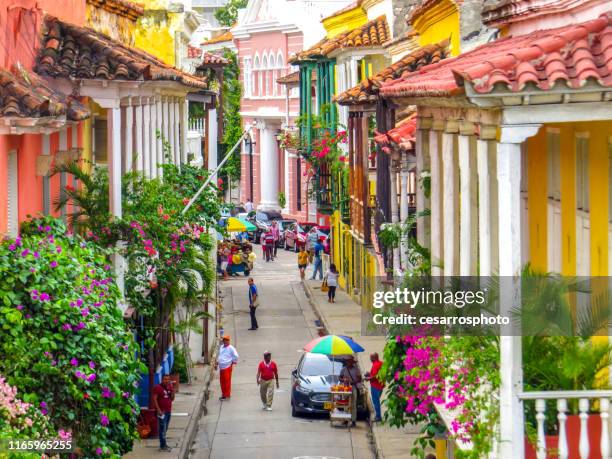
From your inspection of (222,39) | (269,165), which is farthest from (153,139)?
(222,39)

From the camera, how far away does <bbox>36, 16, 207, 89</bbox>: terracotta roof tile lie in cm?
1861

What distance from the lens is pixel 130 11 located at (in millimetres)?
27953

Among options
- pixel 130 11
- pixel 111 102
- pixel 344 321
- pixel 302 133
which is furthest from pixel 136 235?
pixel 302 133

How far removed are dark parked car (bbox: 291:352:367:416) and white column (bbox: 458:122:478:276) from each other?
1302 centimetres

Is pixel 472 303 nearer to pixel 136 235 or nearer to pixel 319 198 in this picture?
pixel 136 235

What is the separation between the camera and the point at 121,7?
27.1 metres

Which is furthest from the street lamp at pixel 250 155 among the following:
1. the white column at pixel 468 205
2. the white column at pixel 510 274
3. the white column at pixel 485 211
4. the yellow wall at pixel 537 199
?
the white column at pixel 510 274

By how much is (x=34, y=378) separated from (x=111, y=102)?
6125 millimetres

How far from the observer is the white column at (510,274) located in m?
11.3

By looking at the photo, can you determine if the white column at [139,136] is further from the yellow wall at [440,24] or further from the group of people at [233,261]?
the group of people at [233,261]

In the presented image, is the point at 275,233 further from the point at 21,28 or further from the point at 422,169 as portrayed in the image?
the point at 21,28

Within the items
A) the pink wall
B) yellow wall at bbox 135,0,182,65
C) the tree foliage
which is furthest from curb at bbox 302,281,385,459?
the tree foliage

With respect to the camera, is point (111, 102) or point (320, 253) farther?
point (320, 253)

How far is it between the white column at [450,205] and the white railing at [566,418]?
426 cm
